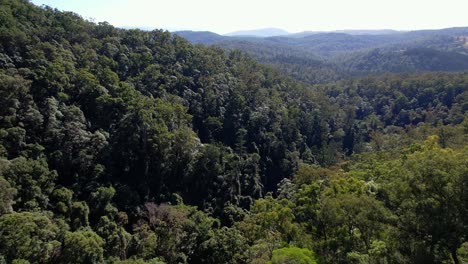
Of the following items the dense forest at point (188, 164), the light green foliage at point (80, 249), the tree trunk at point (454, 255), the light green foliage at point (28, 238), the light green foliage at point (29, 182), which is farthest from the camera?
the light green foliage at point (29, 182)

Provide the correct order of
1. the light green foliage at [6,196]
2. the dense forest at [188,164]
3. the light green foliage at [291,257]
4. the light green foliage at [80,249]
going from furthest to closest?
the light green foliage at [6,196]
the light green foliage at [80,249]
the dense forest at [188,164]
the light green foliage at [291,257]

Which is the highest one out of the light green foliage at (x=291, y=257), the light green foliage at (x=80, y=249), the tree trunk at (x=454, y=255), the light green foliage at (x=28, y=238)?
the tree trunk at (x=454, y=255)

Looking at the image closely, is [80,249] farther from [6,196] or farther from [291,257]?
[291,257]

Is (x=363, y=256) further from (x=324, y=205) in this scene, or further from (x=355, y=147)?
(x=355, y=147)

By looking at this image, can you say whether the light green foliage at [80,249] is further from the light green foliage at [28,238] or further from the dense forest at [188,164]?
the light green foliage at [28,238]

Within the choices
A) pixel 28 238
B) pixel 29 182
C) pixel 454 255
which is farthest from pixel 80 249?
pixel 454 255

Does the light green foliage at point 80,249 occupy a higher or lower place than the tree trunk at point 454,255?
lower

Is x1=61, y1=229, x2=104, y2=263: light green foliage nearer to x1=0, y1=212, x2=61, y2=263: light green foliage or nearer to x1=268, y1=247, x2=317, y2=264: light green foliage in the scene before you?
x1=0, y1=212, x2=61, y2=263: light green foliage

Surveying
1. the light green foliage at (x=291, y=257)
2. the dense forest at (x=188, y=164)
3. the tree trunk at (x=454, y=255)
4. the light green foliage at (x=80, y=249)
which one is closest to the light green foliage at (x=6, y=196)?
the dense forest at (x=188, y=164)

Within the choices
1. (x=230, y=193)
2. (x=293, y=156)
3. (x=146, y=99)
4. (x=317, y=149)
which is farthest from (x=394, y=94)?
(x=146, y=99)
